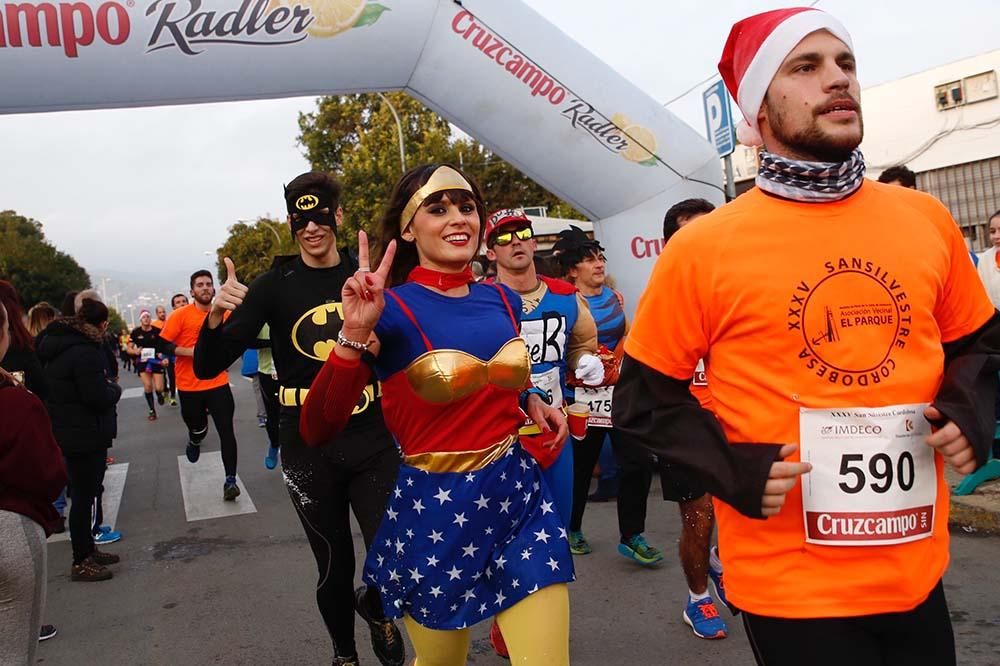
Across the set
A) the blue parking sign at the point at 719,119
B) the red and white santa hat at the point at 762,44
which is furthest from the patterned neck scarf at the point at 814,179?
the blue parking sign at the point at 719,119

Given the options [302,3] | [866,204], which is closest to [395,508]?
[866,204]

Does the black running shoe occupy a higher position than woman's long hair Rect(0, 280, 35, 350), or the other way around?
woman's long hair Rect(0, 280, 35, 350)

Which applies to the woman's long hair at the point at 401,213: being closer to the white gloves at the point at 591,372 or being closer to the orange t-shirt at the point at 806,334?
the orange t-shirt at the point at 806,334

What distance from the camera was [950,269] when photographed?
6.93 feet

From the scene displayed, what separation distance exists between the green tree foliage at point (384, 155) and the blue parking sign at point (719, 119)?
1873 cm

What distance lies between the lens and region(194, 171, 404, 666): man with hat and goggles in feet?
12.5

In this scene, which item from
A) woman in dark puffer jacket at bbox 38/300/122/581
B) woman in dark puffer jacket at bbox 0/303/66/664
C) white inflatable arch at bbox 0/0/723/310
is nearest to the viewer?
woman in dark puffer jacket at bbox 0/303/66/664

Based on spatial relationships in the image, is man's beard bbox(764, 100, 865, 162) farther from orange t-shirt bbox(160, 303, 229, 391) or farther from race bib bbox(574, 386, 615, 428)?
orange t-shirt bbox(160, 303, 229, 391)

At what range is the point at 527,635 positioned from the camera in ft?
8.85

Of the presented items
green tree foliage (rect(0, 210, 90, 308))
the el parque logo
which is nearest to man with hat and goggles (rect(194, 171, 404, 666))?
the el parque logo

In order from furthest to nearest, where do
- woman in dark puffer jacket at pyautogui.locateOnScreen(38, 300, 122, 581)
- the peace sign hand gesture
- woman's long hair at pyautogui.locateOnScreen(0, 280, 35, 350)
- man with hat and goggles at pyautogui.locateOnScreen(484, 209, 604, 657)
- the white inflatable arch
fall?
the white inflatable arch < woman in dark puffer jacket at pyautogui.locateOnScreen(38, 300, 122, 581) < woman's long hair at pyautogui.locateOnScreen(0, 280, 35, 350) < man with hat and goggles at pyautogui.locateOnScreen(484, 209, 604, 657) < the peace sign hand gesture

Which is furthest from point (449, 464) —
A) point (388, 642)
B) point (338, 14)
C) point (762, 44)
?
point (338, 14)

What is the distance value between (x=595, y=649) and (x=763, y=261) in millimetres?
2923

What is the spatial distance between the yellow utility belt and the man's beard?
2245 millimetres
